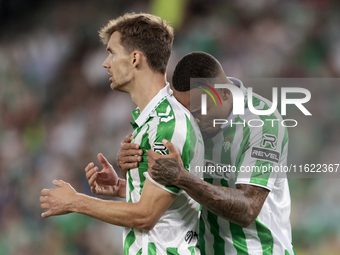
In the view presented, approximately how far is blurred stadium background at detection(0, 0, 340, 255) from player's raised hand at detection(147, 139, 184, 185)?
10.1 ft

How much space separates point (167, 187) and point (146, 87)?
1.56 ft

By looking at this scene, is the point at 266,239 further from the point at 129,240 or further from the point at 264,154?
the point at 129,240

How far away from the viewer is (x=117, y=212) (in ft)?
4.32

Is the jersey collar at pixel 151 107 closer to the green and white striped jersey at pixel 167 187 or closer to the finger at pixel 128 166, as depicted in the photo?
the green and white striped jersey at pixel 167 187

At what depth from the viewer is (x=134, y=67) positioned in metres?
1.58

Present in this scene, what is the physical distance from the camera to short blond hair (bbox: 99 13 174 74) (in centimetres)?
160

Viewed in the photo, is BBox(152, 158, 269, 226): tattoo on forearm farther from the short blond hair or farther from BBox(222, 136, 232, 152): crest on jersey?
the short blond hair

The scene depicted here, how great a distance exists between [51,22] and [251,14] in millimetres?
2772

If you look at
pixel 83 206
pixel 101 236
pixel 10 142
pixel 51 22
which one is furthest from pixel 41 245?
pixel 83 206

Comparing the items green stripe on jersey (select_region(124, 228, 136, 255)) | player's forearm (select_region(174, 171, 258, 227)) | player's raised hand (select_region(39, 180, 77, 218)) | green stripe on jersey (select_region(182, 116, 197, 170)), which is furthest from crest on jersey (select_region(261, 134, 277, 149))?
player's raised hand (select_region(39, 180, 77, 218))

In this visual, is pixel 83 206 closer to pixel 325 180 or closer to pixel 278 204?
pixel 278 204

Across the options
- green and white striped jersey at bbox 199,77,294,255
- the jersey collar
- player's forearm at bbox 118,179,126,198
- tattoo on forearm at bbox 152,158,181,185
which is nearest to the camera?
tattoo on forearm at bbox 152,158,181,185

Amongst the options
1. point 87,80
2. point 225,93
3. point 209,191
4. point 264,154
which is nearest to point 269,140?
point 264,154

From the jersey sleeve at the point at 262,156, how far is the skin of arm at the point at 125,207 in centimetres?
39
